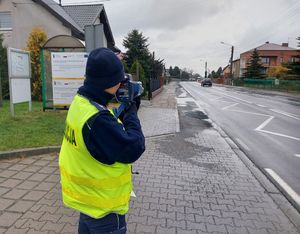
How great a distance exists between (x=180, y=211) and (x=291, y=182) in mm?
2460

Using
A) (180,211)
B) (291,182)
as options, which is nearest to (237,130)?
(291,182)

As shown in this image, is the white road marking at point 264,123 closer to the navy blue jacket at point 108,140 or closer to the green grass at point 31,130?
the green grass at point 31,130

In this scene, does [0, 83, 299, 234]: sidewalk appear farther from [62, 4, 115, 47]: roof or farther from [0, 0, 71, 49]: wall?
[62, 4, 115, 47]: roof

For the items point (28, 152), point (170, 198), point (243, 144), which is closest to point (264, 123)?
point (243, 144)

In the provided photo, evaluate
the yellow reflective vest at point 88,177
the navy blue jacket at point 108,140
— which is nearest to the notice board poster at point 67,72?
the yellow reflective vest at point 88,177

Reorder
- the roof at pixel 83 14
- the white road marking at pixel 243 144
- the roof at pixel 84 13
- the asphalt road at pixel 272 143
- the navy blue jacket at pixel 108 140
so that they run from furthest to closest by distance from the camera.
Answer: the roof at pixel 84 13
the roof at pixel 83 14
the white road marking at pixel 243 144
the asphalt road at pixel 272 143
the navy blue jacket at pixel 108 140

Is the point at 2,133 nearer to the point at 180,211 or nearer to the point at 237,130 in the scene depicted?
the point at 180,211

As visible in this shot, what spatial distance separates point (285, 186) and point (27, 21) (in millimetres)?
19925

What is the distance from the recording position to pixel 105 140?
66.2 inches

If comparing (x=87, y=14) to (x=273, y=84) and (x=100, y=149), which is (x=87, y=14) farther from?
(x=273, y=84)

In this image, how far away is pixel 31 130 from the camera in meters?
7.30

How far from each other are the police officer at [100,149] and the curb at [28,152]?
398 cm

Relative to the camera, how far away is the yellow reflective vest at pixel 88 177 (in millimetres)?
1760

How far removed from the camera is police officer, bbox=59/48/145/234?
1690 mm
